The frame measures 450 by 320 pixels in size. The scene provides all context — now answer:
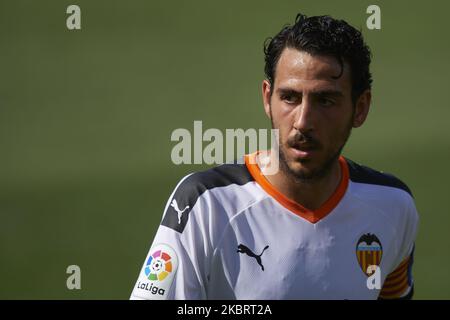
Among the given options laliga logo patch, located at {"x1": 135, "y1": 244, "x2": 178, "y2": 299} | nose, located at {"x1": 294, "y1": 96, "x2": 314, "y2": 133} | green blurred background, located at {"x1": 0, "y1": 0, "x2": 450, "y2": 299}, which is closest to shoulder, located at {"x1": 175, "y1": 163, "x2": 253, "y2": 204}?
laliga logo patch, located at {"x1": 135, "y1": 244, "x2": 178, "y2": 299}

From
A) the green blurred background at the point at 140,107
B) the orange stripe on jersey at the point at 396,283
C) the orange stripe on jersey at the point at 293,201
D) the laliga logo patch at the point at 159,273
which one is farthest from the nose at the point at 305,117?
the green blurred background at the point at 140,107

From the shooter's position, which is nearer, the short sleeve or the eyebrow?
the eyebrow

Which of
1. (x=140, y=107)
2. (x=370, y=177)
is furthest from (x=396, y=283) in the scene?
(x=140, y=107)

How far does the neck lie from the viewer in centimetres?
365

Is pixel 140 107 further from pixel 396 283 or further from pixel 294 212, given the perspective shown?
pixel 294 212

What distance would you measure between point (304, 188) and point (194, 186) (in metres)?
0.45

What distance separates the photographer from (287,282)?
11.5 feet

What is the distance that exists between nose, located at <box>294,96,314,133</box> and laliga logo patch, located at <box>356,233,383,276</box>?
54 centimetres

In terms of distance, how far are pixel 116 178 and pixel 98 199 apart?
0.29 meters

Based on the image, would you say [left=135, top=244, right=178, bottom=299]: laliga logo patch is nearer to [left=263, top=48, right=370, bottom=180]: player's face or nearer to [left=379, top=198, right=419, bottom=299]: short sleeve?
[left=263, top=48, right=370, bottom=180]: player's face

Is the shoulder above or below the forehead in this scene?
below

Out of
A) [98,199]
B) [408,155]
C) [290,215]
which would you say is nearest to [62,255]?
[98,199]

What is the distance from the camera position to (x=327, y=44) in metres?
3.60

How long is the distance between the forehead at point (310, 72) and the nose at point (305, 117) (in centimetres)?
6
